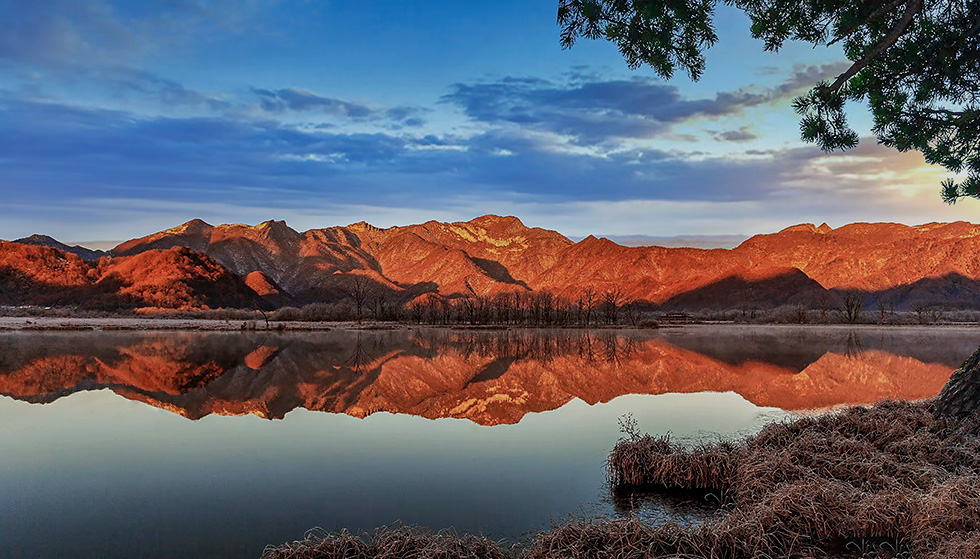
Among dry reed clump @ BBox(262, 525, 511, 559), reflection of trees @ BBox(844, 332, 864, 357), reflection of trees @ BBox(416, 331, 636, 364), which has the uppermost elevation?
dry reed clump @ BBox(262, 525, 511, 559)

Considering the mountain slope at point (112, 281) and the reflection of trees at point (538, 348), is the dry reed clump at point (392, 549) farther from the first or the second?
the mountain slope at point (112, 281)

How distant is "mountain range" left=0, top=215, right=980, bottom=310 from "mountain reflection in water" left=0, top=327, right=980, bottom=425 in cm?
5488

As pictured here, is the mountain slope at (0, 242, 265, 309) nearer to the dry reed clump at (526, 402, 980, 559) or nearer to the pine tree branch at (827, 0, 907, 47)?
the dry reed clump at (526, 402, 980, 559)

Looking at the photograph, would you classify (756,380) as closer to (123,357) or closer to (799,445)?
(799,445)

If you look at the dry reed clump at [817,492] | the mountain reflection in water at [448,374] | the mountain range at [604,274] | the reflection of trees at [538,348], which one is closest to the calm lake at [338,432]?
the mountain reflection in water at [448,374]

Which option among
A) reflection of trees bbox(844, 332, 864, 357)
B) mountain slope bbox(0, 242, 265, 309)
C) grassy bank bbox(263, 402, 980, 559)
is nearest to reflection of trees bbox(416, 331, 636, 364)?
reflection of trees bbox(844, 332, 864, 357)

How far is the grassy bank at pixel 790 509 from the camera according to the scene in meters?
5.25

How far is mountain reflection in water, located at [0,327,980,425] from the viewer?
646 inches

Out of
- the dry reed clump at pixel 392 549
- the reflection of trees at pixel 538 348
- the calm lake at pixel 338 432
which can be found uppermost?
the dry reed clump at pixel 392 549

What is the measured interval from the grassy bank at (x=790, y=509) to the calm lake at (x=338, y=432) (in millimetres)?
592

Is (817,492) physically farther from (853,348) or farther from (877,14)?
(853,348)

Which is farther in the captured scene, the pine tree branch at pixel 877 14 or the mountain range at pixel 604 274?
Answer: the mountain range at pixel 604 274

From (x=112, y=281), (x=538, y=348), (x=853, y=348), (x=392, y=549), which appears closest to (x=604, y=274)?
(x=112, y=281)

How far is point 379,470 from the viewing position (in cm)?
938
